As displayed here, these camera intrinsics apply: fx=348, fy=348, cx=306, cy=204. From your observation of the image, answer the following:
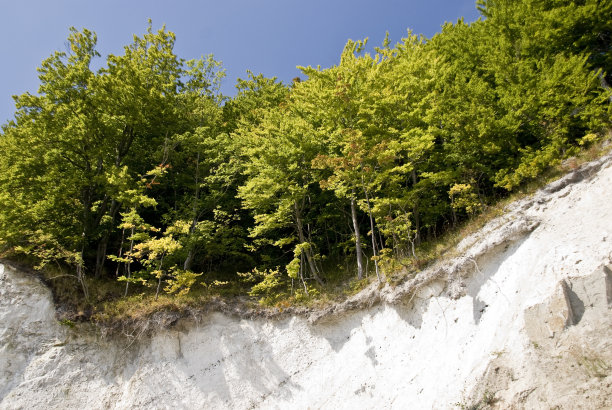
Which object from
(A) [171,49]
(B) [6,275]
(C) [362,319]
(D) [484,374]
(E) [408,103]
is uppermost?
(A) [171,49]

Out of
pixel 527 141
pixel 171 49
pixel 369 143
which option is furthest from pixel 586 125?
pixel 171 49

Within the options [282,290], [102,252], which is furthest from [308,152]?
[102,252]

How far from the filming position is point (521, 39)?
51.3ft

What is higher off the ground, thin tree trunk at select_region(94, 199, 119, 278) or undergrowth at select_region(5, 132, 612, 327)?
thin tree trunk at select_region(94, 199, 119, 278)

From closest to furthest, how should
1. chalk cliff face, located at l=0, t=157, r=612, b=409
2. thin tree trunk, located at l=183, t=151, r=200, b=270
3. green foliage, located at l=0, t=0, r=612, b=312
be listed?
1. chalk cliff face, located at l=0, t=157, r=612, b=409
2. green foliage, located at l=0, t=0, r=612, b=312
3. thin tree trunk, located at l=183, t=151, r=200, b=270

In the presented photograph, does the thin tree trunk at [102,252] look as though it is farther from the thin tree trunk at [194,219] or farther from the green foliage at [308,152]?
the thin tree trunk at [194,219]

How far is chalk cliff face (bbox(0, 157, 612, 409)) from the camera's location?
715cm

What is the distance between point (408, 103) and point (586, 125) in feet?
20.1

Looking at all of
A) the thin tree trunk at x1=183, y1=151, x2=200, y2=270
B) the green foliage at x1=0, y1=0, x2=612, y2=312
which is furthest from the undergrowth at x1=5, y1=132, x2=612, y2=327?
the thin tree trunk at x1=183, y1=151, x2=200, y2=270

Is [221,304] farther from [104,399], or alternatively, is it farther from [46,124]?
[46,124]

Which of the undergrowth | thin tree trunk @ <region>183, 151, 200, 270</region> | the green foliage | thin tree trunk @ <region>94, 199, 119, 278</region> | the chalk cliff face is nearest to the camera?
the chalk cliff face

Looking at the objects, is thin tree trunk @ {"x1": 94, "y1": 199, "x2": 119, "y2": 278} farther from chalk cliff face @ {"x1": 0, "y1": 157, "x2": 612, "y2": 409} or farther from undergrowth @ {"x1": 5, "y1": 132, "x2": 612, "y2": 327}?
chalk cliff face @ {"x1": 0, "y1": 157, "x2": 612, "y2": 409}

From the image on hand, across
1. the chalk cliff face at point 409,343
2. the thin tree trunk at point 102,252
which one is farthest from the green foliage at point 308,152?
the chalk cliff face at point 409,343

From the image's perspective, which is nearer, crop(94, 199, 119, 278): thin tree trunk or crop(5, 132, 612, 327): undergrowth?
crop(5, 132, 612, 327): undergrowth
